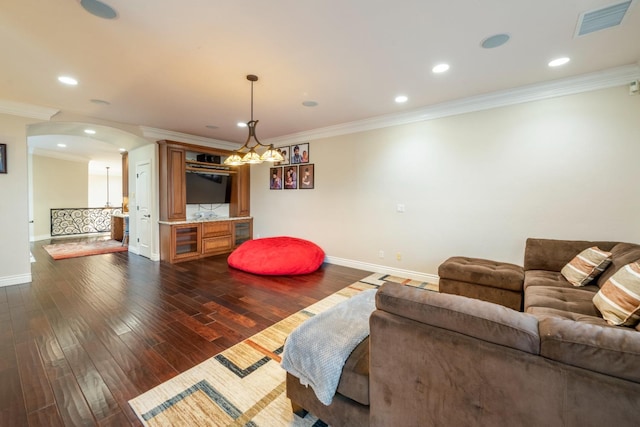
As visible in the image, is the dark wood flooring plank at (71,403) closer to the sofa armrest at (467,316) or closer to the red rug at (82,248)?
the sofa armrest at (467,316)

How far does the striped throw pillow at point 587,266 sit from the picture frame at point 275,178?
5.13 metres

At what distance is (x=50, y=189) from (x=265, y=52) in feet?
32.5

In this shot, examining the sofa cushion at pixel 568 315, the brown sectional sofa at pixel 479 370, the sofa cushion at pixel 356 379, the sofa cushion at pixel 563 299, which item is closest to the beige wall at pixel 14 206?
the brown sectional sofa at pixel 479 370

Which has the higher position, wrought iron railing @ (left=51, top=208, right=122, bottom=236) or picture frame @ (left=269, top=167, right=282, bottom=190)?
picture frame @ (left=269, top=167, right=282, bottom=190)

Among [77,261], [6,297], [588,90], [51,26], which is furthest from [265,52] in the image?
[77,261]

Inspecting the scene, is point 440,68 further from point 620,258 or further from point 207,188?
point 207,188

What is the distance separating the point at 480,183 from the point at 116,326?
4765mm

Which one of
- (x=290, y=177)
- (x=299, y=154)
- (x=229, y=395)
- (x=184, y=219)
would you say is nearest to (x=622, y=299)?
(x=229, y=395)

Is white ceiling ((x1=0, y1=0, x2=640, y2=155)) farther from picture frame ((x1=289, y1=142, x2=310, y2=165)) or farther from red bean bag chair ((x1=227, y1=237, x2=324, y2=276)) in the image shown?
red bean bag chair ((x1=227, y1=237, x2=324, y2=276))

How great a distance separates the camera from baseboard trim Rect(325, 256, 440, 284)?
4.26m

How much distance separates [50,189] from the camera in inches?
332

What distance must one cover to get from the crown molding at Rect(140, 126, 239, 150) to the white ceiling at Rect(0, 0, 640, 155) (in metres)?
1.32

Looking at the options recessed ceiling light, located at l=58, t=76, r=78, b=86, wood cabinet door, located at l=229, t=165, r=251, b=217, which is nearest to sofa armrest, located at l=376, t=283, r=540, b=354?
recessed ceiling light, located at l=58, t=76, r=78, b=86

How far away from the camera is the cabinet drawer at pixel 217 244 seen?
598 cm
